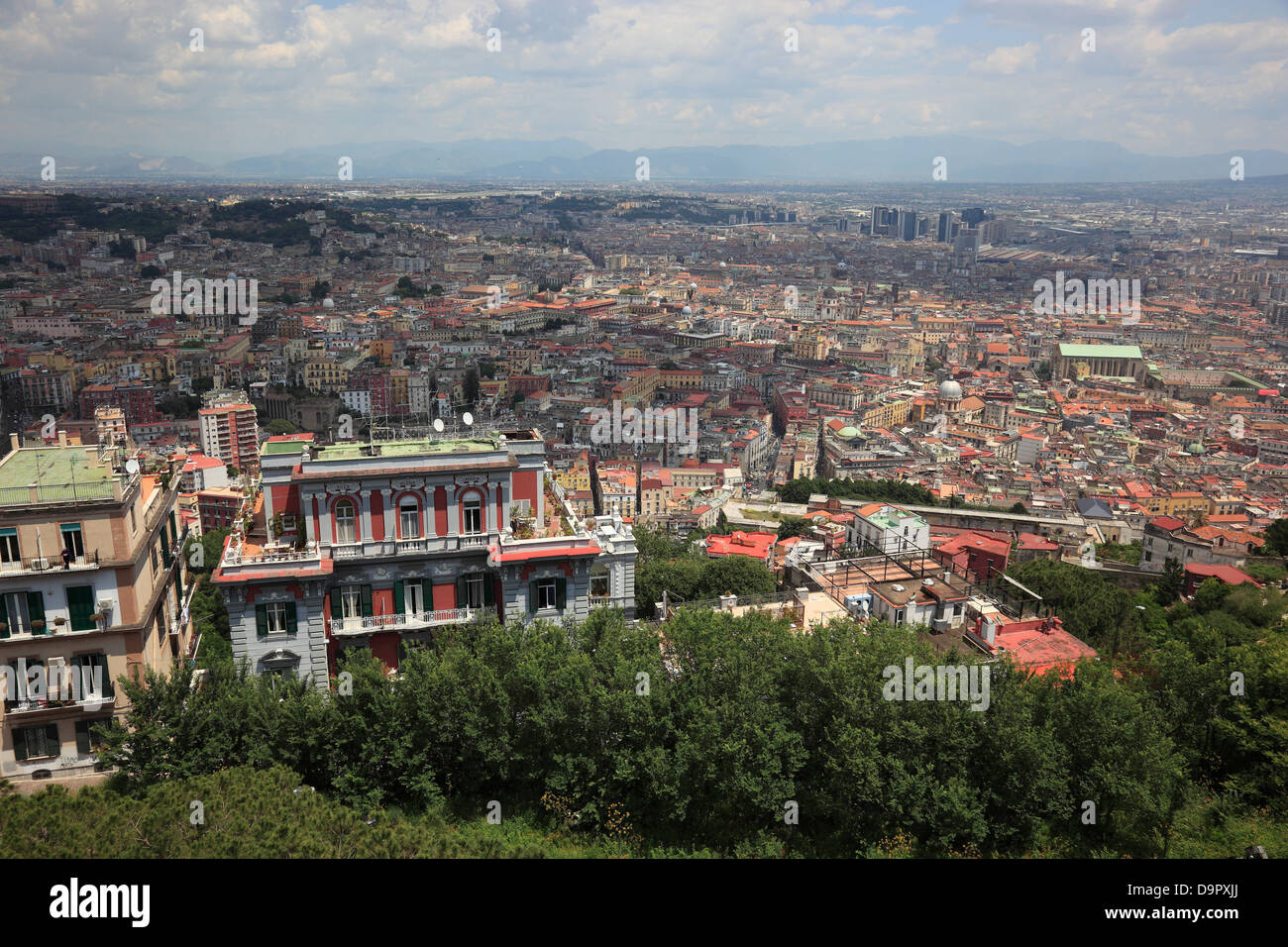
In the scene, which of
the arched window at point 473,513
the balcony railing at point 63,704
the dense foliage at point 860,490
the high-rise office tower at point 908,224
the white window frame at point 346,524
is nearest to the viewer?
the balcony railing at point 63,704

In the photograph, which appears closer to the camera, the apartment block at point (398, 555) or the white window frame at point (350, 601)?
the apartment block at point (398, 555)

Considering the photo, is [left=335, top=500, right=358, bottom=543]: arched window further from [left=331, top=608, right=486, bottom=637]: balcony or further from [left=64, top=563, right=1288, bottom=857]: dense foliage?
[left=64, top=563, right=1288, bottom=857]: dense foliage

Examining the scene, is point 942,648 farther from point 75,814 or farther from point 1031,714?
point 75,814

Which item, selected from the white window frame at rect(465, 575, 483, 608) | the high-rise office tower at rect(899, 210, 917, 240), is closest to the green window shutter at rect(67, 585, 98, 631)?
the white window frame at rect(465, 575, 483, 608)

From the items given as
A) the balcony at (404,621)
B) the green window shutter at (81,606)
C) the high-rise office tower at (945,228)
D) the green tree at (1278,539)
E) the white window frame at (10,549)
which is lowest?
the green tree at (1278,539)

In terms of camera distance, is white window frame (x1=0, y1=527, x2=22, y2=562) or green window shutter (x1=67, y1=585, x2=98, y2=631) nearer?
white window frame (x1=0, y1=527, x2=22, y2=562)

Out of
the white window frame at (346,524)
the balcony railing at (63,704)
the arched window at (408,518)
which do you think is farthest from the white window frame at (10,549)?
the arched window at (408,518)

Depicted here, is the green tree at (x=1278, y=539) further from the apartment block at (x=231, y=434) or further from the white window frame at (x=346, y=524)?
the apartment block at (x=231, y=434)

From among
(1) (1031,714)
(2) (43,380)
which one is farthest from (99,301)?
(1) (1031,714)
